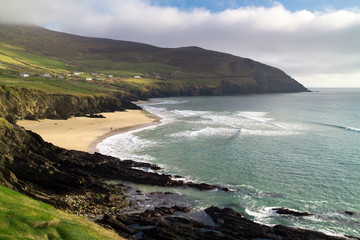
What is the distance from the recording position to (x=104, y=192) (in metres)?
29.9

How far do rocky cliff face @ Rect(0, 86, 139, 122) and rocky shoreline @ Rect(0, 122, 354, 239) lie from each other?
99.9 feet

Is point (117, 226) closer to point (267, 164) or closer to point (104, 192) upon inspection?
point (104, 192)

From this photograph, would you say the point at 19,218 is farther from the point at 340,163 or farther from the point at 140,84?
the point at 140,84

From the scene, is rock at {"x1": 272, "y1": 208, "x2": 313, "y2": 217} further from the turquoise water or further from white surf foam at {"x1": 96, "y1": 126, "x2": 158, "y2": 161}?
white surf foam at {"x1": 96, "y1": 126, "x2": 158, "y2": 161}

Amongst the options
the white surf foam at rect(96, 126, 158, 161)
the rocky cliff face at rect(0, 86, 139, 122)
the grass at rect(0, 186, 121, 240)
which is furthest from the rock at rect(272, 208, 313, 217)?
the rocky cliff face at rect(0, 86, 139, 122)

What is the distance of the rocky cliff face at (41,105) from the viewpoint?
222ft

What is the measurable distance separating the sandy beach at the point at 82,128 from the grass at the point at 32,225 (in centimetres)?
2832

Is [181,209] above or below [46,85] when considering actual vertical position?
below

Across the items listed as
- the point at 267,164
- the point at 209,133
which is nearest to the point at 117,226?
the point at 267,164

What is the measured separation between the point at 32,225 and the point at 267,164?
1341 inches

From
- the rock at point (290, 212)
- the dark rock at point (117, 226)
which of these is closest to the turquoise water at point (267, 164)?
the rock at point (290, 212)

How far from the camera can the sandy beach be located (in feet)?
169

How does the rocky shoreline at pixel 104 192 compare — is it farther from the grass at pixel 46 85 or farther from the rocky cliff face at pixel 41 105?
the grass at pixel 46 85

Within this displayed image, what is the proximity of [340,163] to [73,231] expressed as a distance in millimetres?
39884
